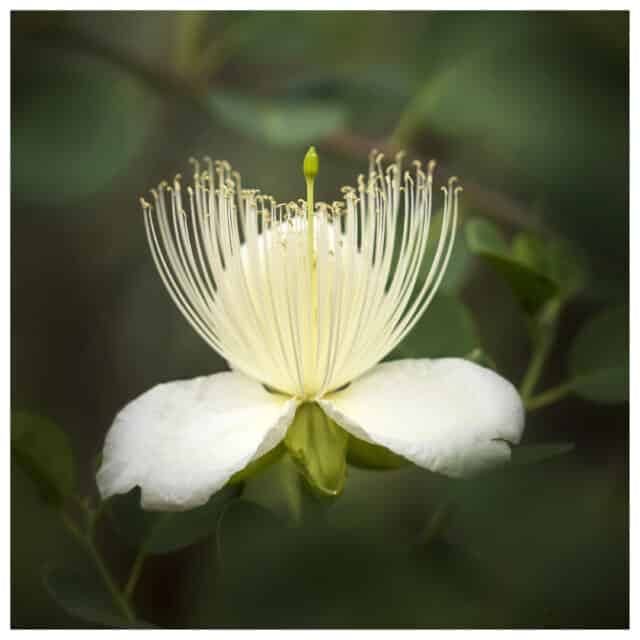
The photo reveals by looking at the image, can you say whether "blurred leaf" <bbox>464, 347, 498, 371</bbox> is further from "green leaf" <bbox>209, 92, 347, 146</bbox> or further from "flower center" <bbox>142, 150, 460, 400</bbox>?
"green leaf" <bbox>209, 92, 347, 146</bbox>

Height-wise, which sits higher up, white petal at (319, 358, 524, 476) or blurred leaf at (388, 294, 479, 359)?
blurred leaf at (388, 294, 479, 359)

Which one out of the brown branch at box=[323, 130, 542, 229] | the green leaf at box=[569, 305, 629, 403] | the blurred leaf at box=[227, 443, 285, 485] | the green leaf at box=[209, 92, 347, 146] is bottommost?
the blurred leaf at box=[227, 443, 285, 485]

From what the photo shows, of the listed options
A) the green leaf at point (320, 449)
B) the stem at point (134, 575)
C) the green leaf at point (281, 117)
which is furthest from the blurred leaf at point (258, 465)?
the green leaf at point (281, 117)

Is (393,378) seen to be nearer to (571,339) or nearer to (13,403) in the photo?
(571,339)

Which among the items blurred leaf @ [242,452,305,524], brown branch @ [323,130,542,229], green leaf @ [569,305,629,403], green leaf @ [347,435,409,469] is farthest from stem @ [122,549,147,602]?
brown branch @ [323,130,542,229]

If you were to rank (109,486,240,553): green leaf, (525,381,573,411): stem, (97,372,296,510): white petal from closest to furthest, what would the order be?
(97,372,296,510): white petal
(109,486,240,553): green leaf
(525,381,573,411): stem

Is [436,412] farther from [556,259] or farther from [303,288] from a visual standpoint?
[556,259]

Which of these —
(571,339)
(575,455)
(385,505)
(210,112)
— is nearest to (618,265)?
(571,339)
